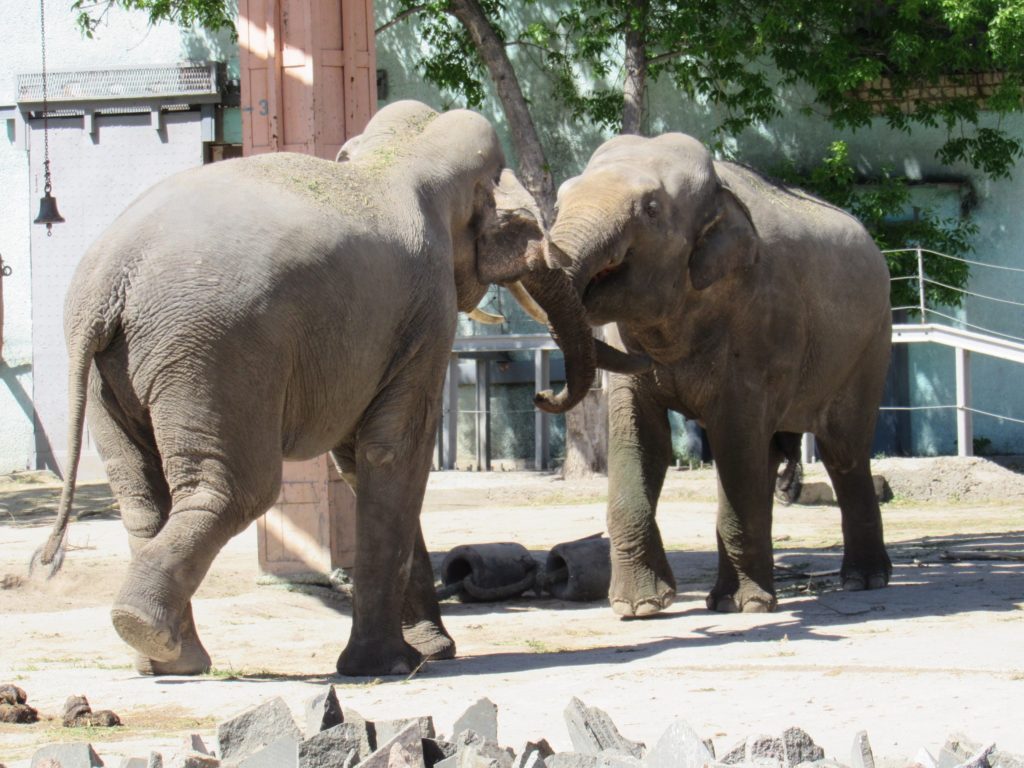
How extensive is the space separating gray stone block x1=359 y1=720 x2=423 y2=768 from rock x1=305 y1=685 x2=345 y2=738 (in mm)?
376

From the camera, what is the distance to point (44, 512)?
1546 centimetres

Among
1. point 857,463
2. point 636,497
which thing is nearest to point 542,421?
point 857,463

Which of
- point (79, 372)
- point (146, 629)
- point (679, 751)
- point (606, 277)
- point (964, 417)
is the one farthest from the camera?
point (964, 417)

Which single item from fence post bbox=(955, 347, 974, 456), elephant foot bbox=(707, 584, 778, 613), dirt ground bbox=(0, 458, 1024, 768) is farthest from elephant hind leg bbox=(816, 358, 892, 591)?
fence post bbox=(955, 347, 974, 456)

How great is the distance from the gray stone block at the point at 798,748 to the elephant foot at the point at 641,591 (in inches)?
161

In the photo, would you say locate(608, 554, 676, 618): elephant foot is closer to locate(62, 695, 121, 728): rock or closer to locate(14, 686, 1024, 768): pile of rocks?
locate(62, 695, 121, 728): rock

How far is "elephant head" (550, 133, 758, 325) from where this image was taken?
7.77 metres

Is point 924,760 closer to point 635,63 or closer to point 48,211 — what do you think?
point 635,63

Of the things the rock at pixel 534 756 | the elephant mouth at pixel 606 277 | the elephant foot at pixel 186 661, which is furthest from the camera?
Answer: the elephant mouth at pixel 606 277

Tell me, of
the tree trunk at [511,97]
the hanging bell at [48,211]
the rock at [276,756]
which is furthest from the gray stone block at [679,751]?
the hanging bell at [48,211]

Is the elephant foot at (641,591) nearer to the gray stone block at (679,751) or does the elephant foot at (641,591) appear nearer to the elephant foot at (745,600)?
the elephant foot at (745,600)

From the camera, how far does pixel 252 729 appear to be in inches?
176

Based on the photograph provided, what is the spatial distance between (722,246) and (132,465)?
3.37 metres

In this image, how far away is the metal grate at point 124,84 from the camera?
20.5 m
